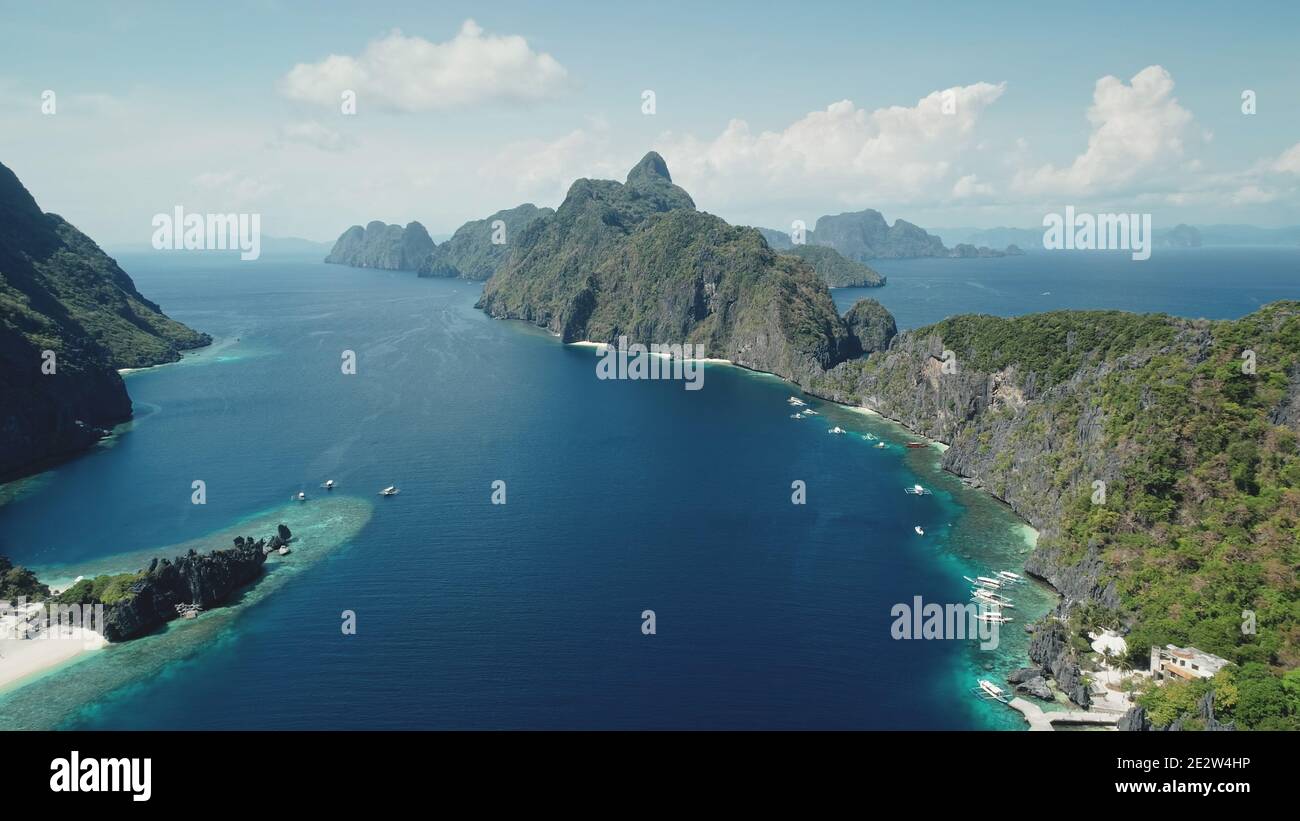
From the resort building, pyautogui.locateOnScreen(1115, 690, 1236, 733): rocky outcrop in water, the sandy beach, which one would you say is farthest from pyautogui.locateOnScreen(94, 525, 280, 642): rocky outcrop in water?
the resort building

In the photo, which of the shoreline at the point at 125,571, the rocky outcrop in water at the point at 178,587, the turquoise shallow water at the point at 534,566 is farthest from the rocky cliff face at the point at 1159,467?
the shoreline at the point at 125,571

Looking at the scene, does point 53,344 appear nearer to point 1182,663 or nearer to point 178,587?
point 178,587

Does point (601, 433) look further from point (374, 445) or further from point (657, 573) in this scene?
point (657, 573)

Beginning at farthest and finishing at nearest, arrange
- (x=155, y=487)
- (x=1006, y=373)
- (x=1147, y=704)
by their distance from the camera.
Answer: (x=1006, y=373) < (x=155, y=487) < (x=1147, y=704)

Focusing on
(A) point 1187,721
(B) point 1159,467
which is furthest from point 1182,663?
(B) point 1159,467

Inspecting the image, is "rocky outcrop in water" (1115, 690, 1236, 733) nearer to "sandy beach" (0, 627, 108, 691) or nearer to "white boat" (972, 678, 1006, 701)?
"white boat" (972, 678, 1006, 701)

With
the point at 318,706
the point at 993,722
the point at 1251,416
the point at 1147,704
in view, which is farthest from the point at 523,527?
the point at 1251,416

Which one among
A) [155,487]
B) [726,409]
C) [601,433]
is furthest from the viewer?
[726,409]

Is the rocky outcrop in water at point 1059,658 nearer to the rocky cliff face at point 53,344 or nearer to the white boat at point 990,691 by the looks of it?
the white boat at point 990,691
